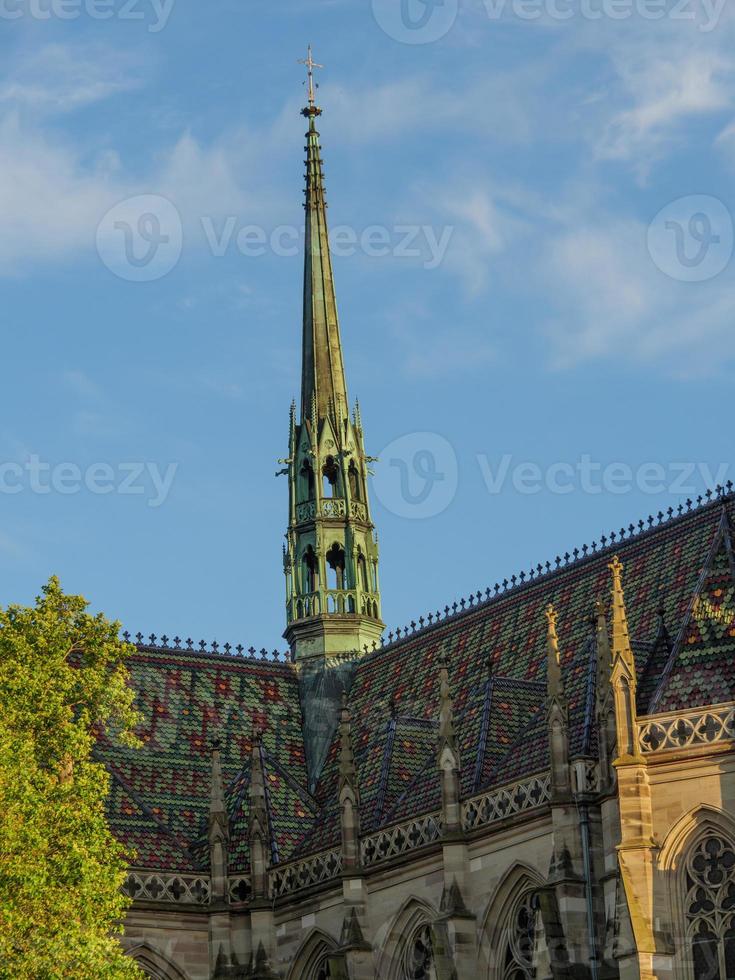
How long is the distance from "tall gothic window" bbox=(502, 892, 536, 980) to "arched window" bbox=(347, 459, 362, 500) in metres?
19.9

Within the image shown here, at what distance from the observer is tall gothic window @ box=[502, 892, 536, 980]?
159 ft

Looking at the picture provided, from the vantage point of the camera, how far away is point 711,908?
44406mm

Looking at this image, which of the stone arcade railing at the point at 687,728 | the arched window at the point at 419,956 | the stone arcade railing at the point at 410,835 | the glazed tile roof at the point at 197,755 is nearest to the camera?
the stone arcade railing at the point at 687,728

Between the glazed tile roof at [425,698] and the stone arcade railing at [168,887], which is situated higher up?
the glazed tile roof at [425,698]

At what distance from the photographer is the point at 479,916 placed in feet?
163

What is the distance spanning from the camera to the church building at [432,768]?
148 feet

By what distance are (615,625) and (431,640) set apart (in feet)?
52.6

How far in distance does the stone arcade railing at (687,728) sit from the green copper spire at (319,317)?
2388cm

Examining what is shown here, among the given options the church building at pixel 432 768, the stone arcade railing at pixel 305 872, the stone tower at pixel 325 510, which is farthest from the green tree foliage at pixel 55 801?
the stone tower at pixel 325 510

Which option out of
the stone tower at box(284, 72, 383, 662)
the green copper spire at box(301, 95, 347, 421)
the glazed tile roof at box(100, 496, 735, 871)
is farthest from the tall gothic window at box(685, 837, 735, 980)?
the green copper spire at box(301, 95, 347, 421)

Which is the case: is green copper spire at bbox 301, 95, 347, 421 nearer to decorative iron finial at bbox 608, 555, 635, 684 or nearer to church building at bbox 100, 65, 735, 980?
church building at bbox 100, 65, 735, 980

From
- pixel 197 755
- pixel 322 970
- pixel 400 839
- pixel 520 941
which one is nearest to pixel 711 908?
pixel 520 941

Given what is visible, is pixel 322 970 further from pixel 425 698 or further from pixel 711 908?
pixel 711 908

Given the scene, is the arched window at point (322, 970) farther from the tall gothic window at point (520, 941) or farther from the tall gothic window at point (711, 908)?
the tall gothic window at point (711, 908)
